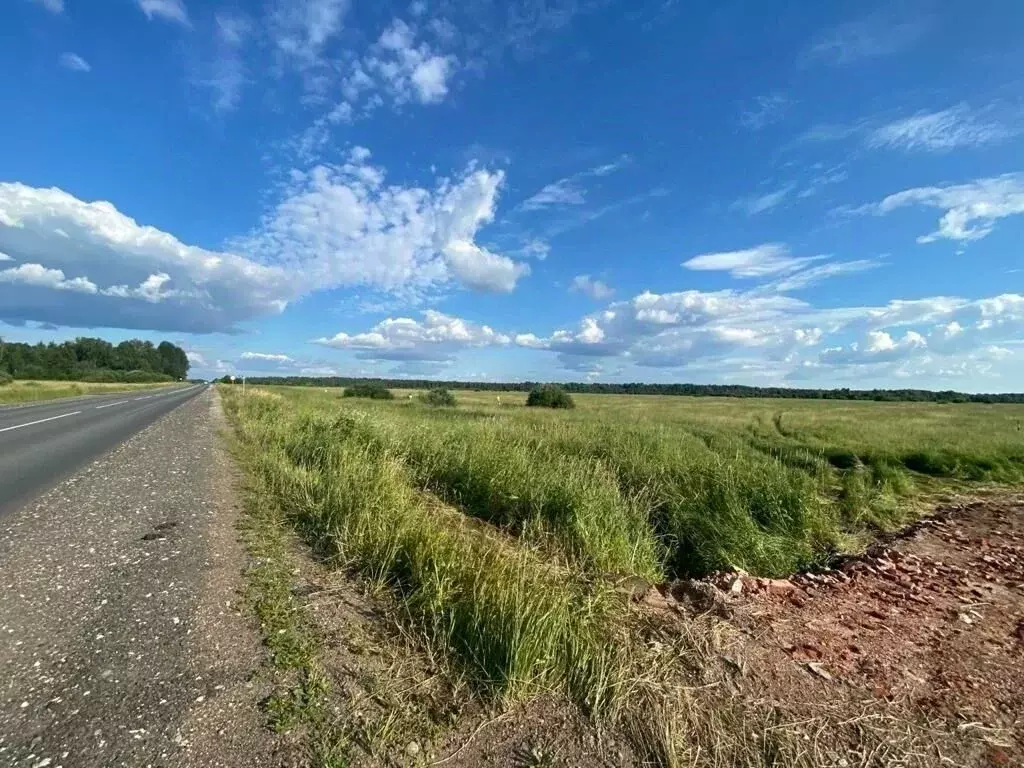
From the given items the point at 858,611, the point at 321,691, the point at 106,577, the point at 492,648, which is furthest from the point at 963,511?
the point at 106,577

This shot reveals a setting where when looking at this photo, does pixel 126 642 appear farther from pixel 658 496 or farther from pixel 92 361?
pixel 92 361

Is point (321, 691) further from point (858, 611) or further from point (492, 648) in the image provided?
point (858, 611)

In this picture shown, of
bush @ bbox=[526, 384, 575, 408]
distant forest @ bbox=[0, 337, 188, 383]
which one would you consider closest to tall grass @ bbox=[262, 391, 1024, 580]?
bush @ bbox=[526, 384, 575, 408]

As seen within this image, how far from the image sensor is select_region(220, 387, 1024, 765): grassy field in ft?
11.9

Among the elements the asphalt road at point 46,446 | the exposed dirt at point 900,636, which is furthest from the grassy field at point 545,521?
the asphalt road at point 46,446

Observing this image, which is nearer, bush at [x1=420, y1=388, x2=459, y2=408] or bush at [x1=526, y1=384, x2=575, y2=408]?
bush at [x1=420, y1=388, x2=459, y2=408]

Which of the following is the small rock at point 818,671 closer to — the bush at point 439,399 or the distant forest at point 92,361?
the bush at point 439,399

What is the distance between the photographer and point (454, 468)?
1050 cm

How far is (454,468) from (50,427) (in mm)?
15414

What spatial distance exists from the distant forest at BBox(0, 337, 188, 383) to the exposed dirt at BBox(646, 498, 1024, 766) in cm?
9021

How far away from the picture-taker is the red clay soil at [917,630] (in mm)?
3359

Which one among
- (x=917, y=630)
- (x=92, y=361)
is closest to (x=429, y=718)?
(x=917, y=630)

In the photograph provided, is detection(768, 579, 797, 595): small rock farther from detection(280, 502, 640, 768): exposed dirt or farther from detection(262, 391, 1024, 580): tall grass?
detection(280, 502, 640, 768): exposed dirt

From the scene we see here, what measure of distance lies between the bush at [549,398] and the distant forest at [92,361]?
66784 millimetres
